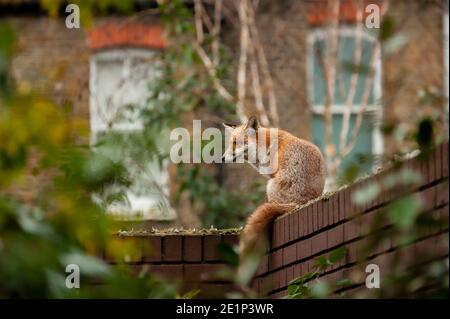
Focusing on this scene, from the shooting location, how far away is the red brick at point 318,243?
6375 millimetres

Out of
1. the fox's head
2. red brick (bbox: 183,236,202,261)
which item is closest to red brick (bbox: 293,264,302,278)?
red brick (bbox: 183,236,202,261)

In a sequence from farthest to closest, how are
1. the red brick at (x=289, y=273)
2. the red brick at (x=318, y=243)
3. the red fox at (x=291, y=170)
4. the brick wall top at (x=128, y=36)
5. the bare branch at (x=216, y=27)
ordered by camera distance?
the brick wall top at (x=128, y=36), the bare branch at (x=216, y=27), the red fox at (x=291, y=170), the red brick at (x=289, y=273), the red brick at (x=318, y=243)

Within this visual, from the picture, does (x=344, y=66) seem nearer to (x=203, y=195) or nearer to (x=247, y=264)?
(x=247, y=264)

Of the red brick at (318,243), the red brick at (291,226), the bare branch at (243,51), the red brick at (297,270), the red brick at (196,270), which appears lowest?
the red brick at (297,270)

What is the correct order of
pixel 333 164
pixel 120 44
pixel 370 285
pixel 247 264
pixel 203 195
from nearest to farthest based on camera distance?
pixel 247 264, pixel 370 285, pixel 203 195, pixel 333 164, pixel 120 44

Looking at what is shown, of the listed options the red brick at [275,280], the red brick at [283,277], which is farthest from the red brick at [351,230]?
the red brick at [275,280]

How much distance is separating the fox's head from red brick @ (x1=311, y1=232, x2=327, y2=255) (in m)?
3.23

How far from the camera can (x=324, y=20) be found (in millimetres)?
17359

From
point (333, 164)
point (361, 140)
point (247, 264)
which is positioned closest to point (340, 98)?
point (361, 140)

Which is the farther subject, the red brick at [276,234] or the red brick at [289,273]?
the red brick at [276,234]

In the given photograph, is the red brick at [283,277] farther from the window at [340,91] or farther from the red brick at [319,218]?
the window at [340,91]

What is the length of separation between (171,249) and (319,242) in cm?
106

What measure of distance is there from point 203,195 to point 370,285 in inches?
371
